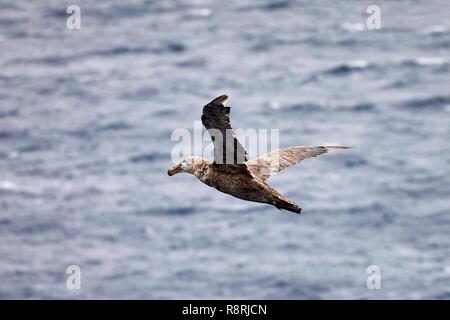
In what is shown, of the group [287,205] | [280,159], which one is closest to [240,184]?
[287,205]

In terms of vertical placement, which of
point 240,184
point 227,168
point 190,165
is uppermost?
point 190,165

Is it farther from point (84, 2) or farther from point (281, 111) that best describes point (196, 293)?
point (84, 2)

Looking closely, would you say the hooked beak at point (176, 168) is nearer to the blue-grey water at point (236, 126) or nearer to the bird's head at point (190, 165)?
the bird's head at point (190, 165)

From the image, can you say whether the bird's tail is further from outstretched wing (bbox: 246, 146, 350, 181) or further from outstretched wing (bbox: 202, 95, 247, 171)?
outstretched wing (bbox: 246, 146, 350, 181)

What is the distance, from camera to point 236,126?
5482 inches

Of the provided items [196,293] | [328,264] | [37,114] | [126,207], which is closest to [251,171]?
[196,293]

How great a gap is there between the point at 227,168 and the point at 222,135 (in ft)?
3.45

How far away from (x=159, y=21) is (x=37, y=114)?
2286 centimetres

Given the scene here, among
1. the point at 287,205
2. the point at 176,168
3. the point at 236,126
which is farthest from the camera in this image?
the point at 236,126

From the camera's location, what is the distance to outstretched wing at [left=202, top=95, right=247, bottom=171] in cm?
2133

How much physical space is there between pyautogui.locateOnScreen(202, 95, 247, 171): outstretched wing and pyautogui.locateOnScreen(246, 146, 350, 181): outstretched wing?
→ 5.97 ft

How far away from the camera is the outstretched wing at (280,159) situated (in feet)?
79.7

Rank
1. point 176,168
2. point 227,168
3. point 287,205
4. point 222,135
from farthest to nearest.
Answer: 1. point 176,168
2. point 227,168
3. point 287,205
4. point 222,135

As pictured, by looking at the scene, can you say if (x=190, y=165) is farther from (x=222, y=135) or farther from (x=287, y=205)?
(x=287, y=205)
